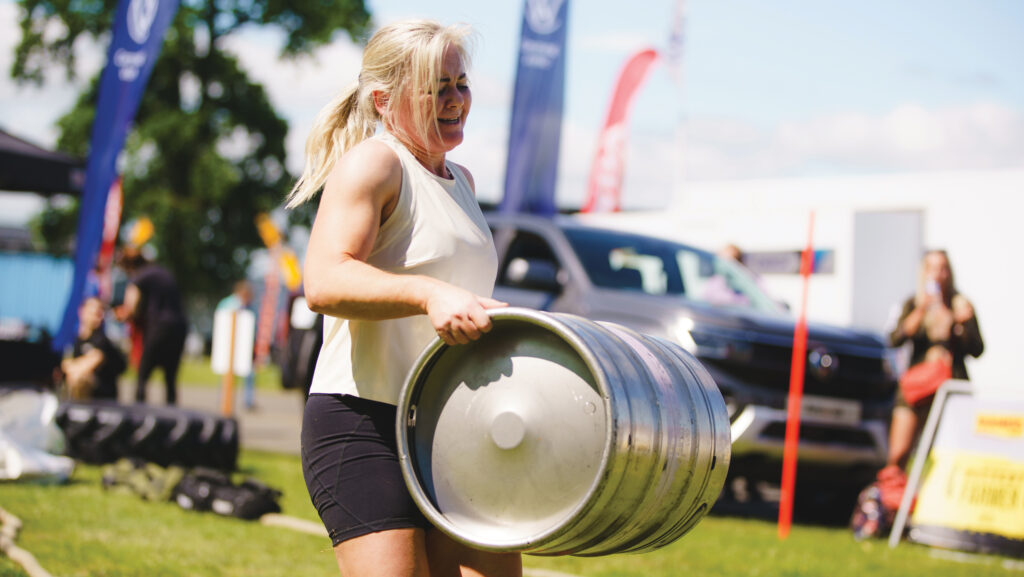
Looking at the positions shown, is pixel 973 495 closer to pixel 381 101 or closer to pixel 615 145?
pixel 381 101

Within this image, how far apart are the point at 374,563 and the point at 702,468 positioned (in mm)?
684

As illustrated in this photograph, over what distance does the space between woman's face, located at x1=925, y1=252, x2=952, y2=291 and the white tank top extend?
6.24 meters

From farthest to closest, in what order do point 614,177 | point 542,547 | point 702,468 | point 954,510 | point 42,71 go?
1. point 42,71
2. point 614,177
3. point 954,510
4. point 702,468
5. point 542,547

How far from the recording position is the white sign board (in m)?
10.5

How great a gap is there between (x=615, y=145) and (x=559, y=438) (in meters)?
17.8

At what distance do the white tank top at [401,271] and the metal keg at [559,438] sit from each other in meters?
0.16

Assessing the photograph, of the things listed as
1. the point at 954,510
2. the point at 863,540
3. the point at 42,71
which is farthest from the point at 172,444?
the point at 42,71

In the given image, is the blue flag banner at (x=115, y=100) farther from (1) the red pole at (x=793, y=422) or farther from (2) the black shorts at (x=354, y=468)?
(2) the black shorts at (x=354, y=468)

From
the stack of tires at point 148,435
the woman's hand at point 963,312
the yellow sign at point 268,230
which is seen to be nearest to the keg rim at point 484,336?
the stack of tires at point 148,435

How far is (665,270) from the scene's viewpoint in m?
8.23

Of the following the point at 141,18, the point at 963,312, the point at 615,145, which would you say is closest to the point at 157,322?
the point at 141,18

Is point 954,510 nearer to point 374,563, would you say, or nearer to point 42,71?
point 374,563

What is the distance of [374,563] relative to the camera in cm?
213

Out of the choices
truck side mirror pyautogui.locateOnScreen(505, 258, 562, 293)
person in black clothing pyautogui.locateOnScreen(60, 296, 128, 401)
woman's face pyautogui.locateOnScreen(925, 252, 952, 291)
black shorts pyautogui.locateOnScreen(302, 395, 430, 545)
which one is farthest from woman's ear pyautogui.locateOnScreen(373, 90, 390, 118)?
person in black clothing pyautogui.locateOnScreen(60, 296, 128, 401)
